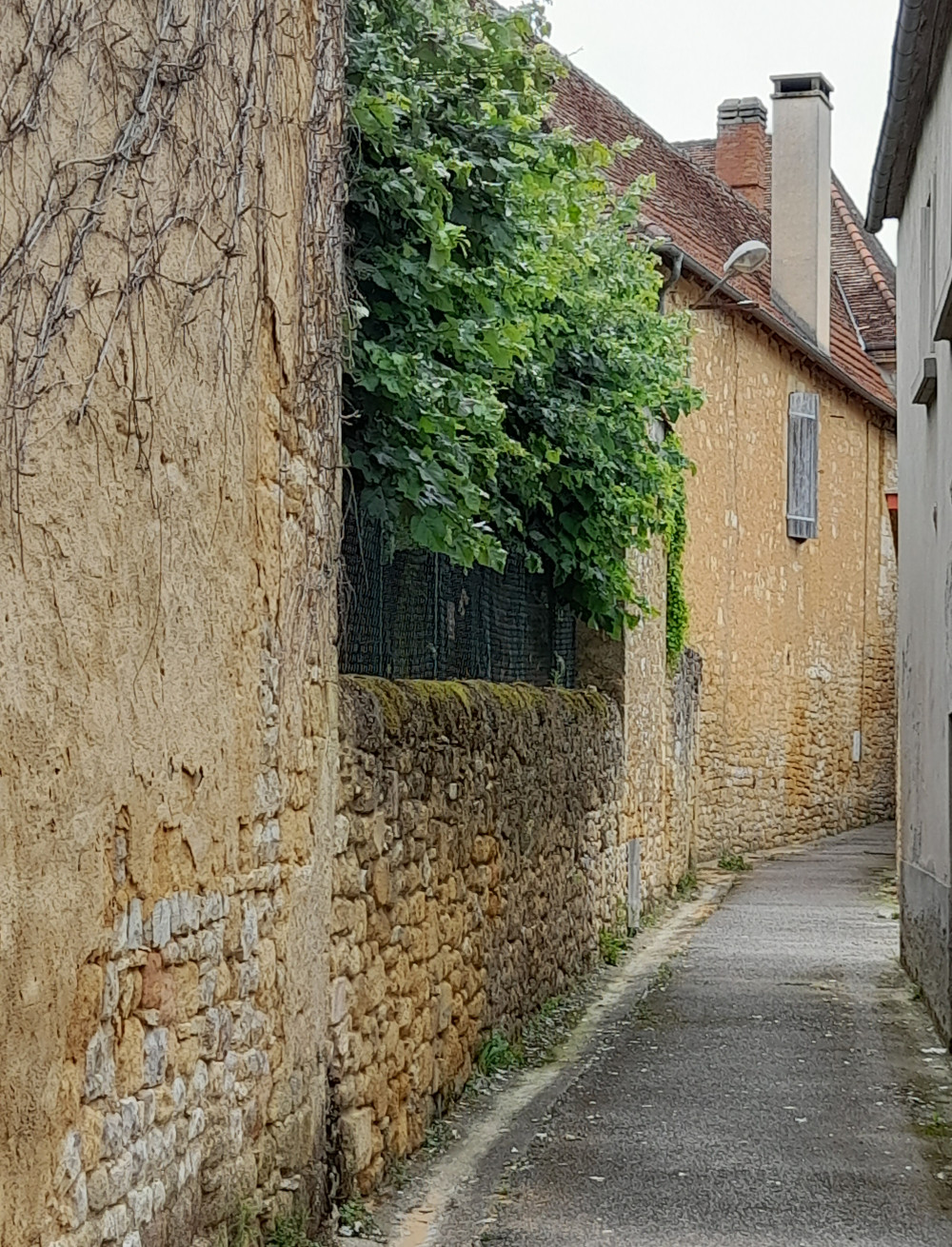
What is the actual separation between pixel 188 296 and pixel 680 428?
15.6 metres

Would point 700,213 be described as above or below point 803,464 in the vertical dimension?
above

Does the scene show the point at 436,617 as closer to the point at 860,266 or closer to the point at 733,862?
the point at 733,862

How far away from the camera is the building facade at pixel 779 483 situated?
68.6 ft

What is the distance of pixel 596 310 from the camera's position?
38.6ft

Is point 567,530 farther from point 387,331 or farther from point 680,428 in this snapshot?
point 680,428

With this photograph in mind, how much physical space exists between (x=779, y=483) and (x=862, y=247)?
7701 millimetres

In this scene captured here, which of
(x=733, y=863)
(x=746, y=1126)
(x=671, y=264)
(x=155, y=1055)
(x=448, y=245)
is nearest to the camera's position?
(x=155, y=1055)

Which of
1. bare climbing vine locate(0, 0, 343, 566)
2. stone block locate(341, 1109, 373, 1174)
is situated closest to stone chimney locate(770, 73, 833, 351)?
stone block locate(341, 1109, 373, 1174)

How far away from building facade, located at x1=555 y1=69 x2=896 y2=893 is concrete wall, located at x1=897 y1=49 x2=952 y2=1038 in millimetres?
3643

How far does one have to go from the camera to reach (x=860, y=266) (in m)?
29.2

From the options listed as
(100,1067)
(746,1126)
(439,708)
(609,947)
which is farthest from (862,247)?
(100,1067)

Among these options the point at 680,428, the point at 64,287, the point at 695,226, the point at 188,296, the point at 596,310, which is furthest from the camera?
the point at 695,226

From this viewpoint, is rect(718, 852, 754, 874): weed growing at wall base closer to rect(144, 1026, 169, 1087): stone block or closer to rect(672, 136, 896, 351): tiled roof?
rect(672, 136, 896, 351): tiled roof

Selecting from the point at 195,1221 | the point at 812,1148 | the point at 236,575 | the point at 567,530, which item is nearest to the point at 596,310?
the point at 567,530
